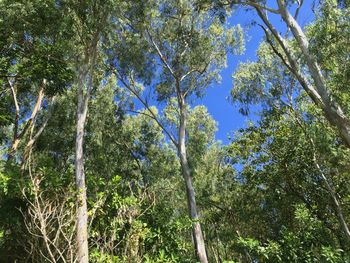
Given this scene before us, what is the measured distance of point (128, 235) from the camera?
850 centimetres

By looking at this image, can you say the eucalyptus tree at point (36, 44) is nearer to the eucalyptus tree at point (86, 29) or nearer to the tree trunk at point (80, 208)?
the eucalyptus tree at point (86, 29)

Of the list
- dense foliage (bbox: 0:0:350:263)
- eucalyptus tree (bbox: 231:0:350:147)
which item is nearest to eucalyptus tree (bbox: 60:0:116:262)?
dense foliage (bbox: 0:0:350:263)

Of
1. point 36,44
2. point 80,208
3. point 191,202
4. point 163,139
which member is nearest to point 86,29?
point 36,44

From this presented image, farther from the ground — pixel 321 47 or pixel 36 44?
pixel 36 44

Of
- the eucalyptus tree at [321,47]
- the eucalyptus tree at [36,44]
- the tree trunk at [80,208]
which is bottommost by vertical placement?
the tree trunk at [80,208]

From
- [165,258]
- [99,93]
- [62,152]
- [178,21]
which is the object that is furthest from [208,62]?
[165,258]

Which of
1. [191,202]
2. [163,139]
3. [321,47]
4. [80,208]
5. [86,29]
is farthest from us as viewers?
[163,139]

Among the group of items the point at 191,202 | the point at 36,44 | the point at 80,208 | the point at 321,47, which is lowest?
the point at 80,208

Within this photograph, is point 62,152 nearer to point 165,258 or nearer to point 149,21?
point 149,21

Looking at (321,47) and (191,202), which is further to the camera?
(191,202)

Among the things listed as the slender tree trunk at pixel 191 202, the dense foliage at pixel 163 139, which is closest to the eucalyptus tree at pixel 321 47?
the dense foliage at pixel 163 139

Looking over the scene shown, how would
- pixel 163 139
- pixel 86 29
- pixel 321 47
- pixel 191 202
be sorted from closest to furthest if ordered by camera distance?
pixel 321 47 → pixel 86 29 → pixel 191 202 → pixel 163 139

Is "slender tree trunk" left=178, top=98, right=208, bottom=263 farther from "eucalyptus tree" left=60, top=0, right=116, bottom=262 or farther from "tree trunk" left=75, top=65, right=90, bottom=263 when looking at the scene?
"eucalyptus tree" left=60, top=0, right=116, bottom=262

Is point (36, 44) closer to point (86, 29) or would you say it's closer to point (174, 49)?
point (86, 29)
